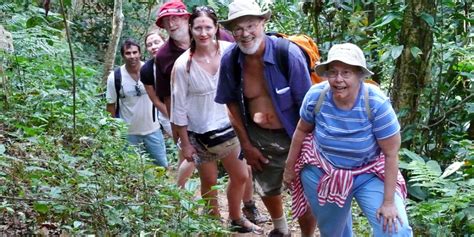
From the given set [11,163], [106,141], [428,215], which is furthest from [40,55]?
[428,215]

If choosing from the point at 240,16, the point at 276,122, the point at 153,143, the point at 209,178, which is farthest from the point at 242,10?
the point at 153,143

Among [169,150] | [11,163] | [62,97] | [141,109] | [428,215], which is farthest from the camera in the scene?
[169,150]

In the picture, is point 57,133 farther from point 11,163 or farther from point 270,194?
point 270,194

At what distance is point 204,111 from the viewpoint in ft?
15.6

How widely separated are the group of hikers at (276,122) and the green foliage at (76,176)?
0.37 m

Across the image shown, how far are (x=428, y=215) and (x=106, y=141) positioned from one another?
2.49 metres

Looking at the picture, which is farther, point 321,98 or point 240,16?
point 240,16

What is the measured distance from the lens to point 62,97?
5855 millimetres

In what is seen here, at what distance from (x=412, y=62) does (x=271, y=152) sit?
5.42 ft

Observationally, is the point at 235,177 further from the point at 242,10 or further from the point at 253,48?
the point at 242,10

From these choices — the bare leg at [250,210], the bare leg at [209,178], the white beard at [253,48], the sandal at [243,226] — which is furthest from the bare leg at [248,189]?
the white beard at [253,48]

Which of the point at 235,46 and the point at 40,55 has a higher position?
the point at 235,46

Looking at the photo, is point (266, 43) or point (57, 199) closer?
point (57, 199)

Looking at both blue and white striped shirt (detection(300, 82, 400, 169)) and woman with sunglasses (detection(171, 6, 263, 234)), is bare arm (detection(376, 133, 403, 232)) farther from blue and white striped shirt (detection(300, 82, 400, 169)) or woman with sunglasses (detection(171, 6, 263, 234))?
woman with sunglasses (detection(171, 6, 263, 234))
